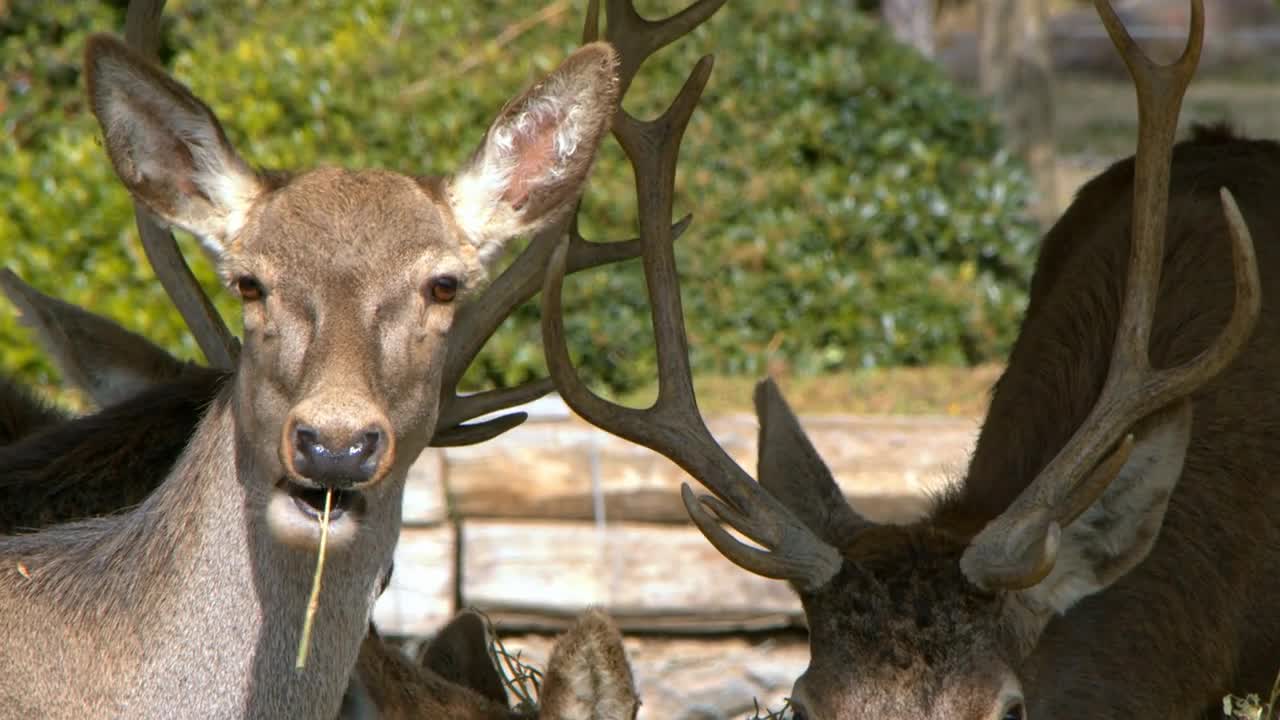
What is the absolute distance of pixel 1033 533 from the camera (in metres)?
4.54

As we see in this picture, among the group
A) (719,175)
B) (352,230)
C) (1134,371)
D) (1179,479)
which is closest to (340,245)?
(352,230)

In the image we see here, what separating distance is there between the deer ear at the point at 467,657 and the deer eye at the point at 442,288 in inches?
39.0

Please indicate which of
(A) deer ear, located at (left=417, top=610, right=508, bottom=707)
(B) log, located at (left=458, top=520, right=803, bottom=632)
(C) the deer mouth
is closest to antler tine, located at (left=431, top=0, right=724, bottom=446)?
(A) deer ear, located at (left=417, top=610, right=508, bottom=707)

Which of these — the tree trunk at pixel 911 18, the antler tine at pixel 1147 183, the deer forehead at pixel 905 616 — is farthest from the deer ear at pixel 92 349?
the tree trunk at pixel 911 18

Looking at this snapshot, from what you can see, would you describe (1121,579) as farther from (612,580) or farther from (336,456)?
(612,580)

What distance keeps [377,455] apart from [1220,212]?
318cm

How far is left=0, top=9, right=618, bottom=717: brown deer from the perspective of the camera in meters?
4.04

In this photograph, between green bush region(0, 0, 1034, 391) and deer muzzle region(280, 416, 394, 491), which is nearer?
deer muzzle region(280, 416, 394, 491)

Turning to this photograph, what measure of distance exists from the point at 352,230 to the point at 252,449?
0.53m

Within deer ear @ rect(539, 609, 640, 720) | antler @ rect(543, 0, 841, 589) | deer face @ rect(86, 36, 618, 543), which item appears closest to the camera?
deer ear @ rect(539, 609, 640, 720)

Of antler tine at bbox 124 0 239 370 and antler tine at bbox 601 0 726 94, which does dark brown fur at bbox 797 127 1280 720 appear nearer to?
antler tine at bbox 601 0 726 94

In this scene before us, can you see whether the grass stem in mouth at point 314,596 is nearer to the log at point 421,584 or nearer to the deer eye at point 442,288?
the deer eye at point 442,288

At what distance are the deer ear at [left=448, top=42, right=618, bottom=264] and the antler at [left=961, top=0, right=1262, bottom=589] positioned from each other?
1.31 meters

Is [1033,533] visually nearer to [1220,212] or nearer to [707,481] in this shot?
[707,481]
